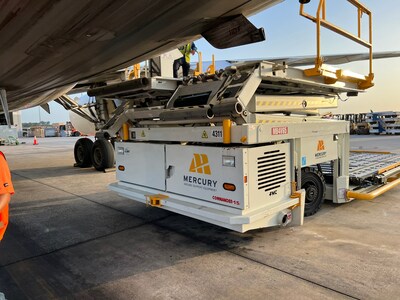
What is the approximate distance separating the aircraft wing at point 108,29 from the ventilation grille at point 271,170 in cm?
138

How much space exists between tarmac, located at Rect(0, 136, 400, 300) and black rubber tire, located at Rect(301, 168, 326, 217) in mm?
142

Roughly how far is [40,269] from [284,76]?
3.26 metres

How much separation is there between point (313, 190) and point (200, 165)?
1887 mm

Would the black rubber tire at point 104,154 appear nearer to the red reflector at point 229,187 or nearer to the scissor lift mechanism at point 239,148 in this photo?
the scissor lift mechanism at point 239,148

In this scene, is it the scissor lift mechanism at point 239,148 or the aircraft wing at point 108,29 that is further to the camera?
the scissor lift mechanism at point 239,148

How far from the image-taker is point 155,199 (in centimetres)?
407

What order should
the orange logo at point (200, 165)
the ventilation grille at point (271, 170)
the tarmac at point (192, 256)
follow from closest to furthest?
the tarmac at point (192, 256)
the ventilation grille at point (271, 170)
the orange logo at point (200, 165)

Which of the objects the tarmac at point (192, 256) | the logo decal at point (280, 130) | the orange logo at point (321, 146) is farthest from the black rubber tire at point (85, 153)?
the logo decal at point (280, 130)

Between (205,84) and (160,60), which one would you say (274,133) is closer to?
(205,84)

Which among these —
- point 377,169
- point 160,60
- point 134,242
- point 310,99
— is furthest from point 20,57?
point 377,169

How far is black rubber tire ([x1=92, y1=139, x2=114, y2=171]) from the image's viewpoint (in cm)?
939

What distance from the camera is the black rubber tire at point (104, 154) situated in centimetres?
939

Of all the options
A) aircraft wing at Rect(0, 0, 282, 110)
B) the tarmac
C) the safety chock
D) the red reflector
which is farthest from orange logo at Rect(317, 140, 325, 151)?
aircraft wing at Rect(0, 0, 282, 110)

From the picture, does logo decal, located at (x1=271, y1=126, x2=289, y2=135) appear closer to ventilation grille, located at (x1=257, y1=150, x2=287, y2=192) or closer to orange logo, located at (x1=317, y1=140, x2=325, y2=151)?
ventilation grille, located at (x1=257, y1=150, x2=287, y2=192)
